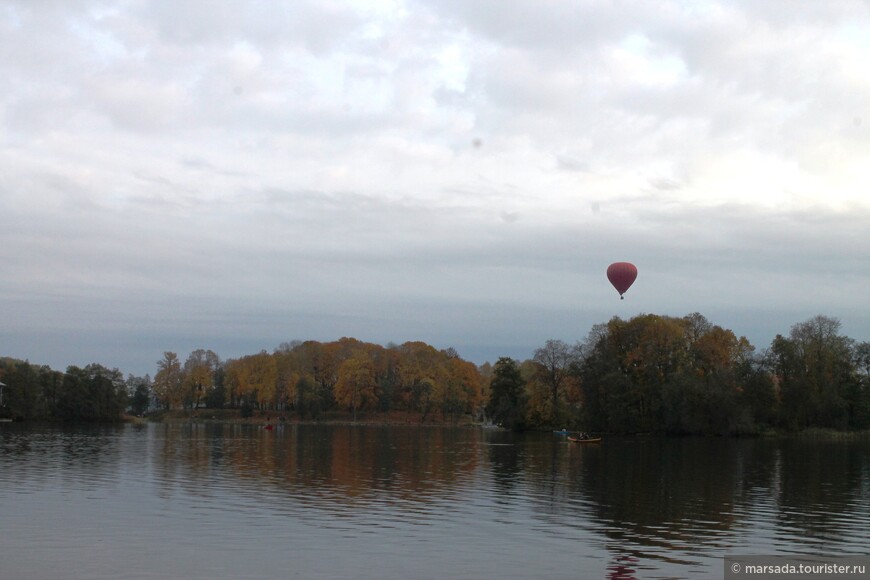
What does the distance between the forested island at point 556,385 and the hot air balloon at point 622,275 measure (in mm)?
29755

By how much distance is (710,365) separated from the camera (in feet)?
330

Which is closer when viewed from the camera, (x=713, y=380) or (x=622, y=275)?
(x=622, y=275)

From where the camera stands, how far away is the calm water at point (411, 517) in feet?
68.1

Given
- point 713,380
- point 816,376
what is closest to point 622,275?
point 713,380

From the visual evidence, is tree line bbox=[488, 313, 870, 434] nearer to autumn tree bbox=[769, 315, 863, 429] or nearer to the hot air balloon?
autumn tree bbox=[769, 315, 863, 429]

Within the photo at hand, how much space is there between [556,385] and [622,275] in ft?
162

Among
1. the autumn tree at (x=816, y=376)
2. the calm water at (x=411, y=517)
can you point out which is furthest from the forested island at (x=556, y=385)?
the calm water at (x=411, y=517)

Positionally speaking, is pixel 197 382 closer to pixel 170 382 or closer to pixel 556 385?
pixel 170 382

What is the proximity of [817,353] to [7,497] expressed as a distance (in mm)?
92492

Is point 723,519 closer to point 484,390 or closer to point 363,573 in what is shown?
point 363,573

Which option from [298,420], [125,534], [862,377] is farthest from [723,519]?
[298,420]

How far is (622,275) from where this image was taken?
69750 millimetres

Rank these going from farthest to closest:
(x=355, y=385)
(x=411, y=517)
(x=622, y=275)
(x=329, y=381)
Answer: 1. (x=329, y=381)
2. (x=355, y=385)
3. (x=622, y=275)
4. (x=411, y=517)

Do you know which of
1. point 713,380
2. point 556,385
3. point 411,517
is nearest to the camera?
point 411,517
